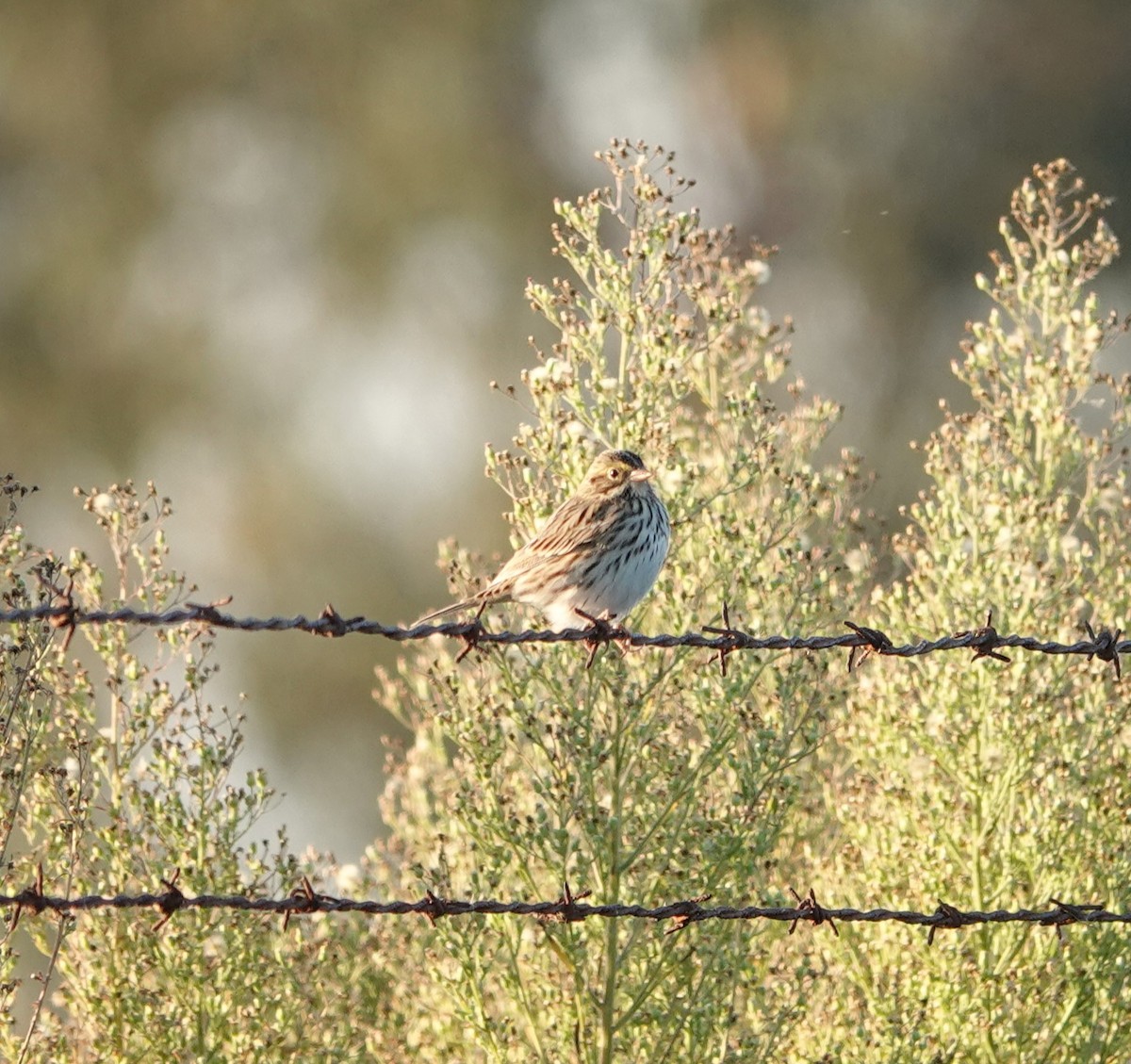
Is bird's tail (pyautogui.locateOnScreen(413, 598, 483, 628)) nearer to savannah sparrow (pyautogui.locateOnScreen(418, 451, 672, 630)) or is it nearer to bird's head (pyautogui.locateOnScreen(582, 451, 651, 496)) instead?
savannah sparrow (pyautogui.locateOnScreen(418, 451, 672, 630))

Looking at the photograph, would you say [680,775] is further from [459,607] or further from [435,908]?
[435,908]

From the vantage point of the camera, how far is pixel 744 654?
299 inches

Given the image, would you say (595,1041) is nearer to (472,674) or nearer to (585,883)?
(585,883)

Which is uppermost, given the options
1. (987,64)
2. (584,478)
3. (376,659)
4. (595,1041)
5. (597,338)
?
(987,64)

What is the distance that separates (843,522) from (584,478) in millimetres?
1490

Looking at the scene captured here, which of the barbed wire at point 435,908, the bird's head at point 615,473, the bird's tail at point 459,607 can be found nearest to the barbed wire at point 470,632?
the barbed wire at point 435,908

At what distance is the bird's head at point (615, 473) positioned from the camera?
7.45 m

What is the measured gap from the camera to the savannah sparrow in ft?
24.2

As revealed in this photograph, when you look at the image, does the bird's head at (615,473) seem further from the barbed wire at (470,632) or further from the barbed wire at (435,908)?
the barbed wire at (435,908)

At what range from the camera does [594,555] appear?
24.2ft

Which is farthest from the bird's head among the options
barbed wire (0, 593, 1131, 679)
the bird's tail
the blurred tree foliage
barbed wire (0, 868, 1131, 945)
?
barbed wire (0, 868, 1131, 945)

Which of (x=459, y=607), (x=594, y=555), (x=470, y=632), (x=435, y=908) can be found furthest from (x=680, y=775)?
(x=435, y=908)

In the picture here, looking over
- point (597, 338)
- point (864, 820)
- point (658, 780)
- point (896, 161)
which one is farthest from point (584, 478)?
point (896, 161)

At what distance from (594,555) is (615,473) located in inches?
13.0
